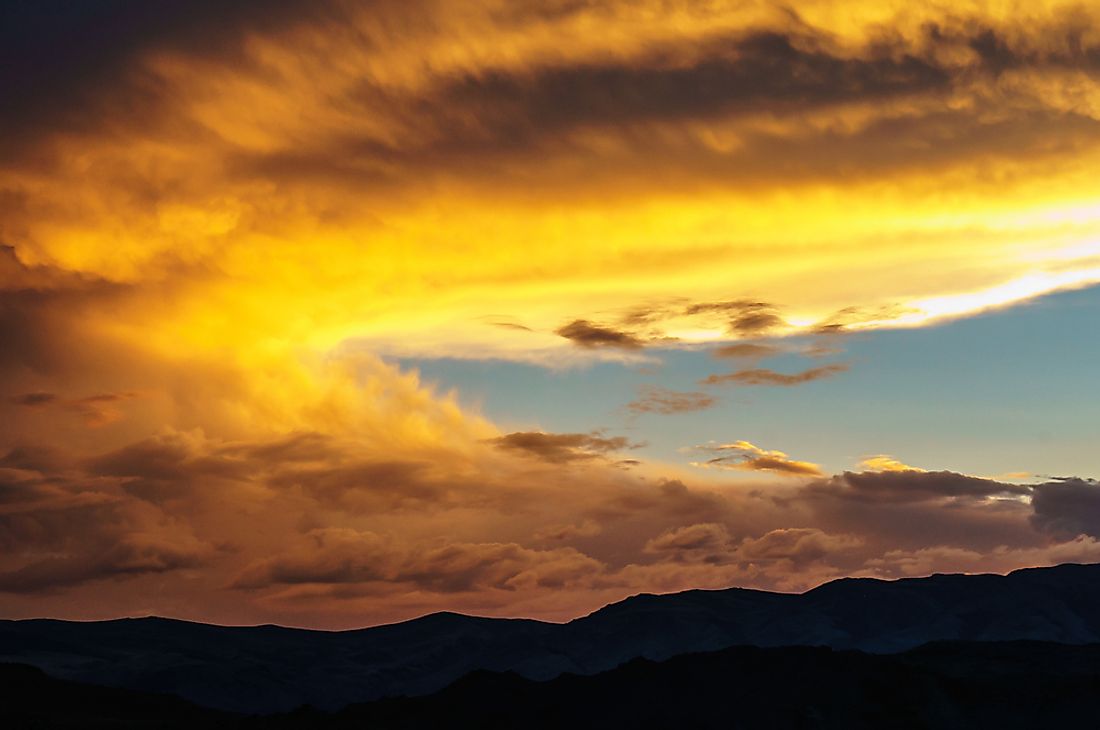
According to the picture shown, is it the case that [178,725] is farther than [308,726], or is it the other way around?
[178,725]

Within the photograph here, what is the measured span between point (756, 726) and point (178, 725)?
3675 inches

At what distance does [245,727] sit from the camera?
16950cm

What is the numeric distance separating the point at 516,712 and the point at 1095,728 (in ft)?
295

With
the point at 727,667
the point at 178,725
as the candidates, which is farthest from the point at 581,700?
the point at 178,725

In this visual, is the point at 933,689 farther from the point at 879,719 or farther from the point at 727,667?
the point at 727,667

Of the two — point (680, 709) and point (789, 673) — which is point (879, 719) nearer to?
point (789, 673)

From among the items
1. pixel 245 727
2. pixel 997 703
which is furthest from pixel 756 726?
pixel 245 727

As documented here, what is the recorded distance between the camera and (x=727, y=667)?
196500 millimetres

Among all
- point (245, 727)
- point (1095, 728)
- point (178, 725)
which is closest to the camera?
point (245, 727)

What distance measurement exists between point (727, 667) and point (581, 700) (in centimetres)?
2471

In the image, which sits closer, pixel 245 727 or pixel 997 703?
pixel 245 727

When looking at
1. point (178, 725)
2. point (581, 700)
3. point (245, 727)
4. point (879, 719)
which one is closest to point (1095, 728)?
point (879, 719)

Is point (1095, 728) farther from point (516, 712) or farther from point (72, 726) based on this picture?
point (72, 726)

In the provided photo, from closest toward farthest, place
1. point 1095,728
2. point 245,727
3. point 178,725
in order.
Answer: point 245,727 < point 1095,728 < point 178,725
